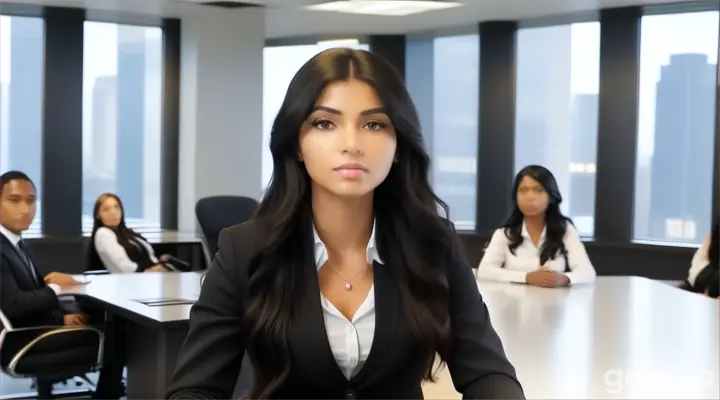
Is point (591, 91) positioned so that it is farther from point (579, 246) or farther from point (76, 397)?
point (76, 397)

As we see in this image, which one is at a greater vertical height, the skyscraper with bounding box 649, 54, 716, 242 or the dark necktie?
the skyscraper with bounding box 649, 54, 716, 242

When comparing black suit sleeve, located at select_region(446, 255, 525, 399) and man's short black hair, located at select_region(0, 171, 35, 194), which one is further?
man's short black hair, located at select_region(0, 171, 35, 194)

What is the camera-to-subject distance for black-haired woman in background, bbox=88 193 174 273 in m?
5.46

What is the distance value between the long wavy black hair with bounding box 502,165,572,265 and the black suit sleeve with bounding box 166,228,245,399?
3.22 metres

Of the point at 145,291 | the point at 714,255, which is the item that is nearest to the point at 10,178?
the point at 145,291

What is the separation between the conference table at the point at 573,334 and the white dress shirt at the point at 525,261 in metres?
0.10

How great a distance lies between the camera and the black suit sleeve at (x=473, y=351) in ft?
4.47

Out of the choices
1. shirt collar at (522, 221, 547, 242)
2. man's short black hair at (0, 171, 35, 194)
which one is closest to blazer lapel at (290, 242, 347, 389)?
man's short black hair at (0, 171, 35, 194)

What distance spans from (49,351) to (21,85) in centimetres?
472

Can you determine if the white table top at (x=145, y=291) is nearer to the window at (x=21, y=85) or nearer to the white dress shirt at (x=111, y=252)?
the white dress shirt at (x=111, y=252)

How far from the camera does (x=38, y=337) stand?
4.04 m

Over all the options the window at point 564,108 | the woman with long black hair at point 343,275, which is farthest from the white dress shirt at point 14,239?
the window at point 564,108

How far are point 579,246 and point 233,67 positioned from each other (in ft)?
15.0

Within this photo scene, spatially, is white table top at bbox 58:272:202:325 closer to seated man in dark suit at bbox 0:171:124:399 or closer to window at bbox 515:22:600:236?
seated man in dark suit at bbox 0:171:124:399
